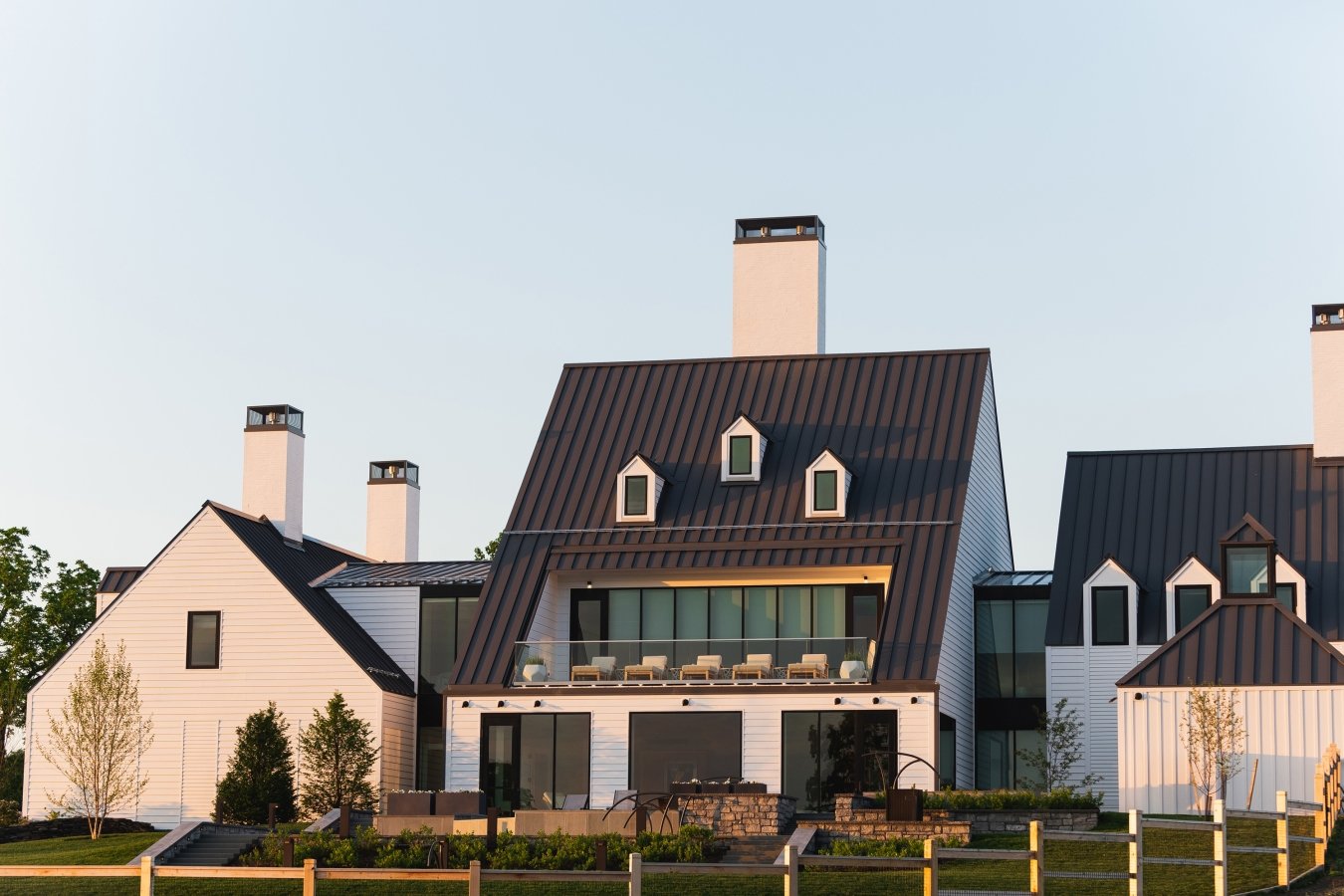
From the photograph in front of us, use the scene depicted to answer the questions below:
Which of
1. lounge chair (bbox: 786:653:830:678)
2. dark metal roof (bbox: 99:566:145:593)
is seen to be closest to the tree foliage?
dark metal roof (bbox: 99:566:145:593)

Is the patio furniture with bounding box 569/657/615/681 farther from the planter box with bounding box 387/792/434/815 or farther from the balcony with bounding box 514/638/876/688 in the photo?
the planter box with bounding box 387/792/434/815

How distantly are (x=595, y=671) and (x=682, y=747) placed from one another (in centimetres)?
230

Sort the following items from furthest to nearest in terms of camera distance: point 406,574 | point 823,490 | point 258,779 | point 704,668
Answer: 1. point 406,574
2. point 823,490
3. point 704,668
4. point 258,779

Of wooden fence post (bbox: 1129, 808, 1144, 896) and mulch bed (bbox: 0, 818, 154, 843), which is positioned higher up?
wooden fence post (bbox: 1129, 808, 1144, 896)

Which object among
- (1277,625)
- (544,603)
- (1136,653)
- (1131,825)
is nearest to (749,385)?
(544,603)

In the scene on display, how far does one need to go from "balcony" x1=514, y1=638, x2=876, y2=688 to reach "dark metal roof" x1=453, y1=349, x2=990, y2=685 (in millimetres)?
544

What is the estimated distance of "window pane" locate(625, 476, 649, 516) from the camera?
142ft

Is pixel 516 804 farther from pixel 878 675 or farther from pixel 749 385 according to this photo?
pixel 749 385

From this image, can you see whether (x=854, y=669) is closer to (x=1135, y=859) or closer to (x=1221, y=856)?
(x=1221, y=856)

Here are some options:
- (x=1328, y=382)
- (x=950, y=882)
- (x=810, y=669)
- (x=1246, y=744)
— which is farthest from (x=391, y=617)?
(x=1328, y=382)

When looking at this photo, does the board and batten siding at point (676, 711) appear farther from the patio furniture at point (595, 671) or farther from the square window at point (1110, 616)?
the square window at point (1110, 616)

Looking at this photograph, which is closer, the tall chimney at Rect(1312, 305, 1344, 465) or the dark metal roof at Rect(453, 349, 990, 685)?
the dark metal roof at Rect(453, 349, 990, 685)

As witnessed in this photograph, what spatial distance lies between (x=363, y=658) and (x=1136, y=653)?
619 inches

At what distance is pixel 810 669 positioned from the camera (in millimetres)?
39781
